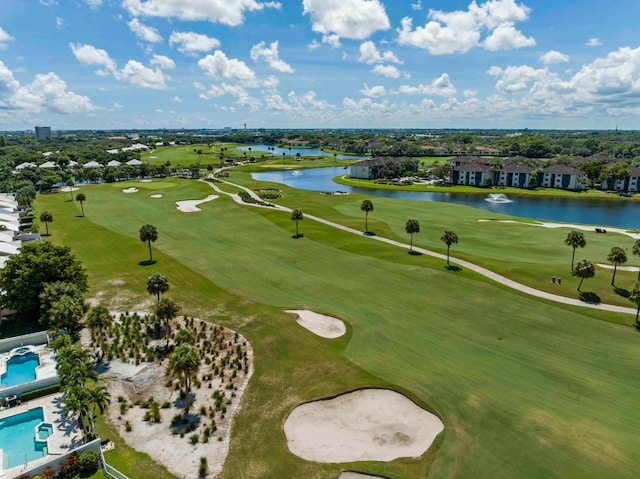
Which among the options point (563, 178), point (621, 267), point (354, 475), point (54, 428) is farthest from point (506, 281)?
point (563, 178)

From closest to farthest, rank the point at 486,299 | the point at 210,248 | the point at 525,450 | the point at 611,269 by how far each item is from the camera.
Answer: the point at 525,450
the point at 486,299
the point at 611,269
the point at 210,248

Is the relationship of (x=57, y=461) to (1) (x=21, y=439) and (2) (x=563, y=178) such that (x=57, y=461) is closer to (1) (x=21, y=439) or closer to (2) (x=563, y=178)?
(1) (x=21, y=439)

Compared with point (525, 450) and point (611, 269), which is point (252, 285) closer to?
point (525, 450)

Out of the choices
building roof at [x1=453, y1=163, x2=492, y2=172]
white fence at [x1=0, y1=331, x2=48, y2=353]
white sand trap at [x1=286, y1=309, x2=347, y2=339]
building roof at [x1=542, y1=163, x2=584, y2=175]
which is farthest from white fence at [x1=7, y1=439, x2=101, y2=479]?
building roof at [x1=542, y1=163, x2=584, y2=175]

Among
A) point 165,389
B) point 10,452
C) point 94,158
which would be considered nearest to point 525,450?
point 165,389

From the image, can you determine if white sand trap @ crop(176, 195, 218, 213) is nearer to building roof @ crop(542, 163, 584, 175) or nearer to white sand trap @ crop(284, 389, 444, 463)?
white sand trap @ crop(284, 389, 444, 463)

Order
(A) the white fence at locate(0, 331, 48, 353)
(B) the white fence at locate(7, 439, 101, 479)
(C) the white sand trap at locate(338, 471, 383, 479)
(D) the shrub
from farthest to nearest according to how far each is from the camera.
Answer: (A) the white fence at locate(0, 331, 48, 353), (D) the shrub, (C) the white sand trap at locate(338, 471, 383, 479), (B) the white fence at locate(7, 439, 101, 479)
